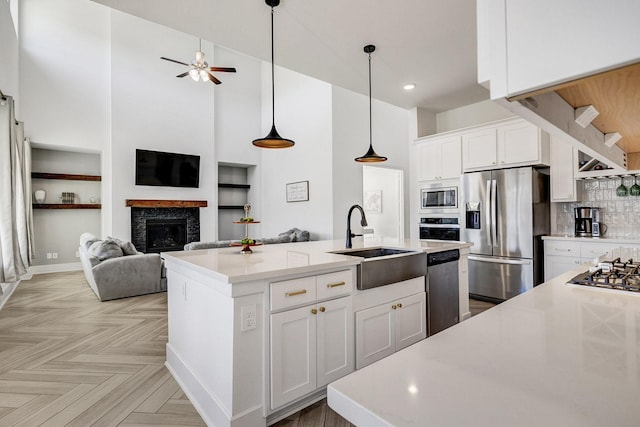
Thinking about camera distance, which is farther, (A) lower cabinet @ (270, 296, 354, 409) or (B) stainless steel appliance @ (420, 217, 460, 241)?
(B) stainless steel appliance @ (420, 217, 460, 241)

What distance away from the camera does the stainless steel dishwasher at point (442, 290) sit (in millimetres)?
2711

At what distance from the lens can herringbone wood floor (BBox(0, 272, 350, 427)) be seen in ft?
6.33

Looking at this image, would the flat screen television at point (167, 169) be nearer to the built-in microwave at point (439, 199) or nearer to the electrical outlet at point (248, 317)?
the built-in microwave at point (439, 199)

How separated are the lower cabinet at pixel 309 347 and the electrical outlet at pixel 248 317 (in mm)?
111

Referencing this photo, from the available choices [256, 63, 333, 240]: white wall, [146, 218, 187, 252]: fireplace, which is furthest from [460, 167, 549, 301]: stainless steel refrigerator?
[146, 218, 187, 252]: fireplace

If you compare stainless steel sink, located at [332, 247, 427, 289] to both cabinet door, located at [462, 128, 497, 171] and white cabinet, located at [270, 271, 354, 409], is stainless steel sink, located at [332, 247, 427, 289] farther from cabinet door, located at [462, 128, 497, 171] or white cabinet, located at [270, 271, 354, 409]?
cabinet door, located at [462, 128, 497, 171]

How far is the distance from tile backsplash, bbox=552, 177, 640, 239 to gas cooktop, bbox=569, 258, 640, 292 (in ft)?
8.02

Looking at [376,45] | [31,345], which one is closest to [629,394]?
[376,45]

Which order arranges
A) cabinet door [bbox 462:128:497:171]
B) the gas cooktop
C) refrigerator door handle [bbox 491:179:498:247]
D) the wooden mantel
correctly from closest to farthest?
the gas cooktop → refrigerator door handle [bbox 491:179:498:247] → cabinet door [bbox 462:128:497:171] → the wooden mantel

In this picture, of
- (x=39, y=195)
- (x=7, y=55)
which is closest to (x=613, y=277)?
(x=7, y=55)

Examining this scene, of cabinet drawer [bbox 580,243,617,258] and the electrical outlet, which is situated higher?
cabinet drawer [bbox 580,243,617,258]

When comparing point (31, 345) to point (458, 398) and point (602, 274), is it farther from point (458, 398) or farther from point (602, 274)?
point (602, 274)

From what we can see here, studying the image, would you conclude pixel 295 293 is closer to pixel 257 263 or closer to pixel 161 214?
pixel 257 263

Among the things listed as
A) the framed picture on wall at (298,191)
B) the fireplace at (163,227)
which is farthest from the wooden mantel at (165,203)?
the framed picture on wall at (298,191)
